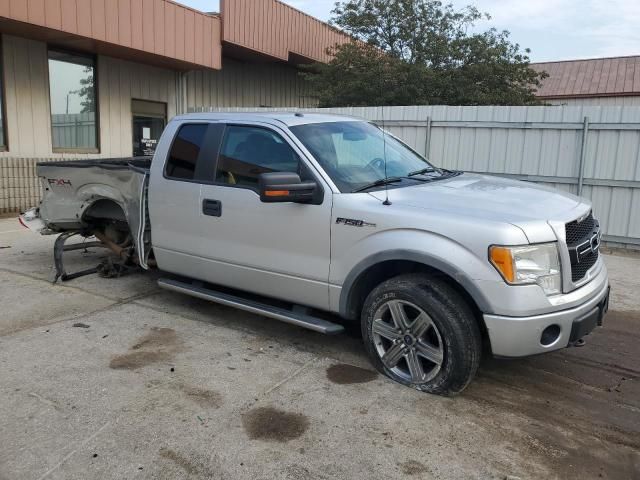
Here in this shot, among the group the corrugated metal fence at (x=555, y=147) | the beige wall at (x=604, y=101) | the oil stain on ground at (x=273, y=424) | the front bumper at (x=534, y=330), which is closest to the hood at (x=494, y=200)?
the front bumper at (x=534, y=330)

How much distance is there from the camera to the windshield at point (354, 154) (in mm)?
4137

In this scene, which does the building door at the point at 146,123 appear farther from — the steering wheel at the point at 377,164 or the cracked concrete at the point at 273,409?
the steering wheel at the point at 377,164

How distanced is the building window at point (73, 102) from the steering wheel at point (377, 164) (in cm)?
1003

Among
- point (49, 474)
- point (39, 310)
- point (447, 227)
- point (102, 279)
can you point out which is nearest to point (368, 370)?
point (447, 227)

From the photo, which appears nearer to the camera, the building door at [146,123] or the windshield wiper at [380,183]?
the windshield wiper at [380,183]

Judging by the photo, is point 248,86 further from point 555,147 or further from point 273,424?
point 273,424

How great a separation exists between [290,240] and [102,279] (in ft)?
10.9

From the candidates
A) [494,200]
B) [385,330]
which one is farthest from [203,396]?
→ [494,200]

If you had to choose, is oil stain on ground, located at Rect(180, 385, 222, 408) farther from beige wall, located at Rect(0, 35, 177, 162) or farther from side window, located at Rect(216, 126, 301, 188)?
beige wall, located at Rect(0, 35, 177, 162)

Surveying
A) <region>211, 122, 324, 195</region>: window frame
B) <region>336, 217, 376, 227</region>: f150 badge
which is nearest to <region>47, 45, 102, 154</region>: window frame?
<region>211, 122, 324, 195</region>: window frame

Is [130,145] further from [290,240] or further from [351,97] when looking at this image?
[290,240]

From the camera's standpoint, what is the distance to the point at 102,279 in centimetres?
649

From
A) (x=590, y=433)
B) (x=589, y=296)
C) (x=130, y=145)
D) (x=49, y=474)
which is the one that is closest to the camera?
(x=49, y=474)

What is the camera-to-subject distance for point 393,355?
12.4 ft
